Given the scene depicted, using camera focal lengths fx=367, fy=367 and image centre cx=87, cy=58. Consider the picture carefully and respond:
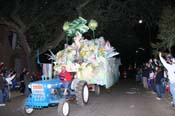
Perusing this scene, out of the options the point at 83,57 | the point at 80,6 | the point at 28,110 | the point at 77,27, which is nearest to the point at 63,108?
the point at 28,110

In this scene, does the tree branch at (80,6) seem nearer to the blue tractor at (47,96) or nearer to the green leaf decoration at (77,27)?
the green leaf decoration at (77,27)

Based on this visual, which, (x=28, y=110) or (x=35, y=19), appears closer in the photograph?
(x=28, y=110)

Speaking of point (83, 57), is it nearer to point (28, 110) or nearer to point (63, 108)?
point (28, 110)

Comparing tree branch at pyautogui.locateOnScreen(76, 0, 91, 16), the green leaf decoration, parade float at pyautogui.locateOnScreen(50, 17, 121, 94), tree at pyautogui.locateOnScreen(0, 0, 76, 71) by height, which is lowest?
parade float at pyautogui.locateOnScreen(50, 17, 121, 94)

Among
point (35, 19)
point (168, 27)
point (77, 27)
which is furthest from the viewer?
point (35, 19)

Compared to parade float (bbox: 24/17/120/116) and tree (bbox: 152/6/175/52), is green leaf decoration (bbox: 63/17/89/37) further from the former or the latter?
tree (bbox: 152/6/175/52)

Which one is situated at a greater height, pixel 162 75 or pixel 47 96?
pixel 162 75

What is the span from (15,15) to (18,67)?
1439 cm

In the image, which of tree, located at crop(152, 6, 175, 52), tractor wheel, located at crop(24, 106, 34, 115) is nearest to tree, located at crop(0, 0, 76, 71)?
tree, located at crop(152, 6, 175, 52)

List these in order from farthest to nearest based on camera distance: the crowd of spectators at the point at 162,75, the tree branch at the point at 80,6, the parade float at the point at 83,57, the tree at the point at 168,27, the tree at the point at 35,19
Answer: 1. the tree branch at the point at 80,6
2. the tree at the point at 35,19
3. the tree at the point at 168,27
4. the parade float at the point at 83,57
5. the crowd of spectators at the point at 162,75

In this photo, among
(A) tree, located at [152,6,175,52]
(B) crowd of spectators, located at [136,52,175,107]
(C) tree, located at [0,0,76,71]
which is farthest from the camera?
(C) tree, located at [0,0,76,71]

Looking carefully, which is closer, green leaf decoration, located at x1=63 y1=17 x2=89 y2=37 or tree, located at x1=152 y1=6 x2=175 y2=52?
green leaf decoration, located at x1=63 y1=17 x2=89 y2=37

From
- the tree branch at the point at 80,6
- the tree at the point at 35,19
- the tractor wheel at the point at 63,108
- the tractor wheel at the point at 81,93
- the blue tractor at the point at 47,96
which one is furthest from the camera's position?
the tree branch at the point at 80,6

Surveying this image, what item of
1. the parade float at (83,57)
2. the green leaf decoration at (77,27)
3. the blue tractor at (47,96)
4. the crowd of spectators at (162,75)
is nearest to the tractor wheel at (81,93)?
the blue tractor at (47,96)
